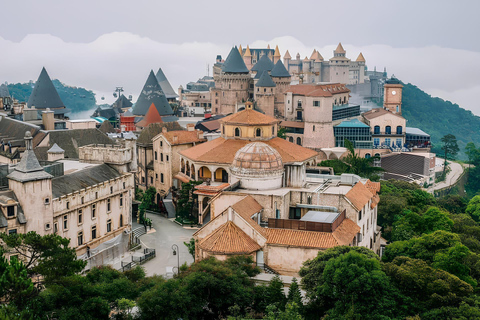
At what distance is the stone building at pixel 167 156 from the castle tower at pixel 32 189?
23393mm

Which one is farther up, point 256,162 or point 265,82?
point 265,82

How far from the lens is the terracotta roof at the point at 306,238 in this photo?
36.9 meters

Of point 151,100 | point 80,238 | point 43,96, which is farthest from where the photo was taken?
point 151,100

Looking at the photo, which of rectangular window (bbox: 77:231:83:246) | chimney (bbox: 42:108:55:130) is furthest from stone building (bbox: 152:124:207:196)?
rectangular window (bbox: 77:231:83:246)

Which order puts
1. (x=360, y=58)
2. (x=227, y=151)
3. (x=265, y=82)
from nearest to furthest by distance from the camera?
(x=227, y=151)
(x=265, y=82)
(x=360, y=58)

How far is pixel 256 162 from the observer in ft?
149

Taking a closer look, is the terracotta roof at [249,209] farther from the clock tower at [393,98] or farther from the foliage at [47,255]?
the clock tower at [393,98]

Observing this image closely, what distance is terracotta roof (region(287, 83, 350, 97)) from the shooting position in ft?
→ 291

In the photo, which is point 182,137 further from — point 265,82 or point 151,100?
point 265,82

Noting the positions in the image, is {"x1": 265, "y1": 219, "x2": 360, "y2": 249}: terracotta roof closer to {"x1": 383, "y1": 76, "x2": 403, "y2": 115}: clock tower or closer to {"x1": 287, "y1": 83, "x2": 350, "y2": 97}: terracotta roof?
{"x1": 287, "y1": 83, "x2": 350, "y2": 97}: terracotta roof

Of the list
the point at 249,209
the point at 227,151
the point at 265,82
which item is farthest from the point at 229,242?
the point at 265,82

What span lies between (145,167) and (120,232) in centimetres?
1884

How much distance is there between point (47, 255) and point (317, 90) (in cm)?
6282

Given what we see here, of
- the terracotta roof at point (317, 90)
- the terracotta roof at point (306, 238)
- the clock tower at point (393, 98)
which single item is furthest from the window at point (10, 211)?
the clock tower at point (393, 98)
